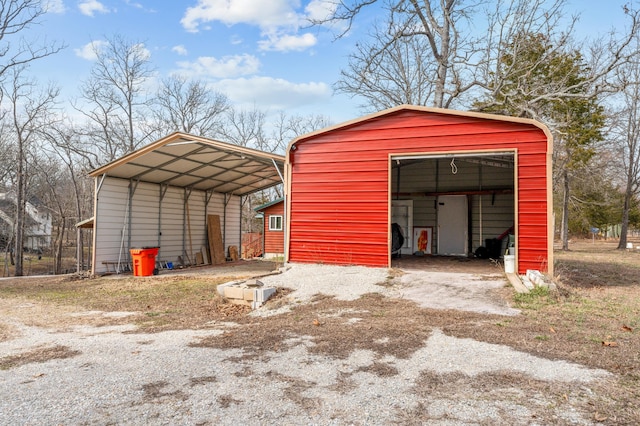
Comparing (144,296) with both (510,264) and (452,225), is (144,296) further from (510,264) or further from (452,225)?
(452,225)

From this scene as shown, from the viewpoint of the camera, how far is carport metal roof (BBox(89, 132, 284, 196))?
10.8 metres

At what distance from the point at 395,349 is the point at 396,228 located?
922 centimetres

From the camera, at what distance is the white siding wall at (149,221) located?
12406 millimetres

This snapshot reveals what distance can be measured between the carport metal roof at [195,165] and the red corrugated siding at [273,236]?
107 inches

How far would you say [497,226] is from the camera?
13312mm

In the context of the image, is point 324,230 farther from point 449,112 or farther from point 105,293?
point 105,293

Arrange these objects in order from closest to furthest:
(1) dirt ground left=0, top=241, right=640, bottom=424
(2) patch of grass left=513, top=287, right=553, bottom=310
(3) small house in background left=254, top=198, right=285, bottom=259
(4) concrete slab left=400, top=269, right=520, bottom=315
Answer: (1) dirt ground left=0, top=241, right=640, bottom=424, (2) patch of grass left=513, top=287, right=553, bottom=310, (4) concrete slab left=400, top=269, right=520, bottom=315, (3) small house in background left=254, top=198, right=285, bottom=259

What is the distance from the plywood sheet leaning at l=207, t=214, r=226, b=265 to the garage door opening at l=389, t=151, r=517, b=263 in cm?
765

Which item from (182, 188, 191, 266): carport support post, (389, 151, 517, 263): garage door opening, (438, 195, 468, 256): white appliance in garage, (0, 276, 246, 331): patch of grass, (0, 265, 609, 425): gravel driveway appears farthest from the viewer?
(182, 188, 191, 266): carport support post

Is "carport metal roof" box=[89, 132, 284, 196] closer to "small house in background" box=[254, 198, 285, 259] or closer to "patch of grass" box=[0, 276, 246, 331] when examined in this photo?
"small house in background" box=[254, 198, 285, 259]

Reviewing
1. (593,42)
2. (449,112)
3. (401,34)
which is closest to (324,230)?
(449,112)

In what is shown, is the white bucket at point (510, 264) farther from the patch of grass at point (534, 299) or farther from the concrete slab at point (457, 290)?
the patch of grass at point (534, 299)

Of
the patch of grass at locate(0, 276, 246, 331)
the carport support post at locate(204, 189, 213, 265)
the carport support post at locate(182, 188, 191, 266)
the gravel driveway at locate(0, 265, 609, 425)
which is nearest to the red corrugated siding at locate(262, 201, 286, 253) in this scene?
the carport support post at locate(204, 189, 213, 265)

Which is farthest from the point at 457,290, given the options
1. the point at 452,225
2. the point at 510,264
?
the point at 452,225
